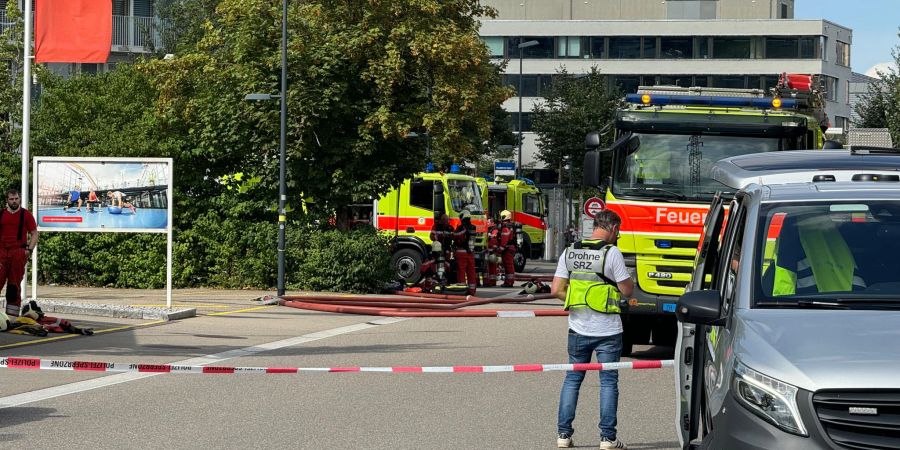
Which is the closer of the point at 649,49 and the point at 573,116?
the point at 573,116

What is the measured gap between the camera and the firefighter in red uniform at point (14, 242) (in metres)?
17.9

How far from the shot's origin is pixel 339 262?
27250 mm

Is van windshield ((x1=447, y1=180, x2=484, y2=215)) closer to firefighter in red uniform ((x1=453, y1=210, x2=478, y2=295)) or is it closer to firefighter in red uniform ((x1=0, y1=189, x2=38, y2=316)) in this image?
firefighter in red uniform ((x1=453, y1=210, x2=478, y2=295))

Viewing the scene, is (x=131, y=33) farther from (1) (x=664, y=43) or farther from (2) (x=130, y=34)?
(1) (x=664, y=43)

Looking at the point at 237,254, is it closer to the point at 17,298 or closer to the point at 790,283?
the point at 17,298

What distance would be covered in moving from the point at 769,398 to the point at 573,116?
176ft

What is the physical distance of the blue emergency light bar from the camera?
54.5 ft

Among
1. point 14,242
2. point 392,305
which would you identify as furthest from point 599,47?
point 14,242

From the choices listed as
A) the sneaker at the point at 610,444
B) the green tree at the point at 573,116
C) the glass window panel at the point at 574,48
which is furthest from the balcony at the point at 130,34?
the sneaker at the point at 610,444

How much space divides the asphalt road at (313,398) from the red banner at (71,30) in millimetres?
5904

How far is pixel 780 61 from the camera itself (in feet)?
266

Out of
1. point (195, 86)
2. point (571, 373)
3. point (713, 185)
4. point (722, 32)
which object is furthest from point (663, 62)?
point (571, 373)

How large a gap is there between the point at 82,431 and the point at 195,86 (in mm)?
23908

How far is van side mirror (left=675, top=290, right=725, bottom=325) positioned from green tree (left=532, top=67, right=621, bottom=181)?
51613mm
